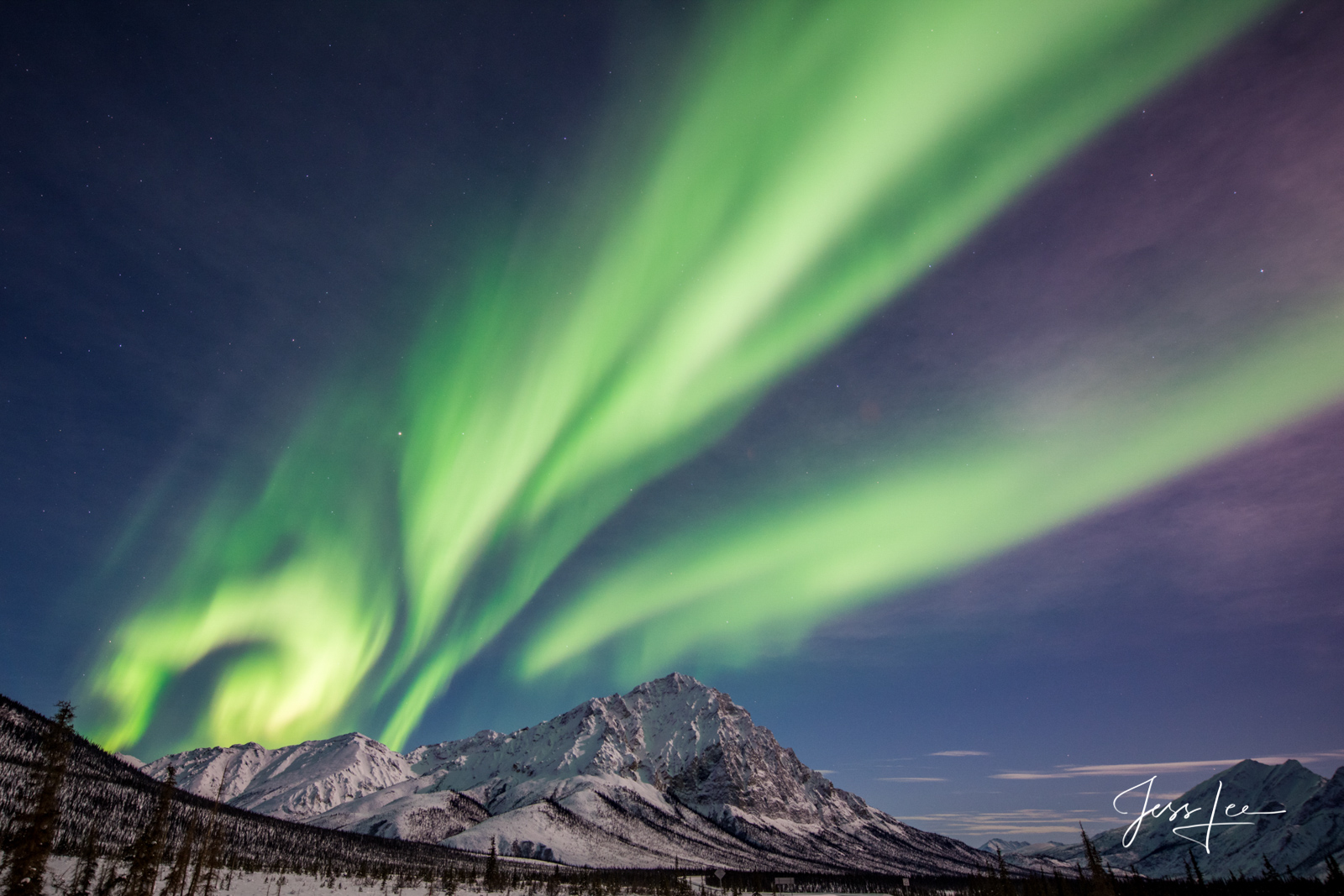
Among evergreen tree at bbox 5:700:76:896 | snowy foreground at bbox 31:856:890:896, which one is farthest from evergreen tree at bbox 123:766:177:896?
snowy foreground at bbox 31:856:890:896

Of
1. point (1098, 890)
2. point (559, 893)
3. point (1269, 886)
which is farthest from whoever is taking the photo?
point (1269, 886)

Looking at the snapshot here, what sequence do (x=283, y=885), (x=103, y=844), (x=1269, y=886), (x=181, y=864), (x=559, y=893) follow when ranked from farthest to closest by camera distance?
(x=1269, y=886)
(x=103, y=844)
(x=559, y=893)
(x=283, y=885)
(x=181, y=864)

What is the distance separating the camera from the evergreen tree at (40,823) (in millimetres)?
34625

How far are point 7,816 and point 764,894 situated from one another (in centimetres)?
19888

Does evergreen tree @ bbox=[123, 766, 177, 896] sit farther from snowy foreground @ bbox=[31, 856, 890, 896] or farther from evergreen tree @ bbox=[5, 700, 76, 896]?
snowy foreground @ bbox=[31, 856, 890, 896]

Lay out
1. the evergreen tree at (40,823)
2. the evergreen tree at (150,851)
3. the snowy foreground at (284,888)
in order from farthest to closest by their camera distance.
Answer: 1. the snowy foreground at (284,888)
2. the evergreen tree at (150,851)
3. the evergreen tree at (40,823)

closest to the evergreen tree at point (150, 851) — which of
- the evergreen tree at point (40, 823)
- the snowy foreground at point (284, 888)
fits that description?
the evergreen tree at point (40, 823)

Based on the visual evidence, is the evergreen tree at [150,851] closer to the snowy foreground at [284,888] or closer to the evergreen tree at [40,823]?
the evergreen tree at [40,823]

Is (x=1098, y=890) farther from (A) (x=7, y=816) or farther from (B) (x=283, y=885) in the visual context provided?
(A) (x=7, y=816)

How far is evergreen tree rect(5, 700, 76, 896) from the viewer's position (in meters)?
34.6

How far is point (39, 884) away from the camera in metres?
35.8

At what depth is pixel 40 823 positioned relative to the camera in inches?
1401

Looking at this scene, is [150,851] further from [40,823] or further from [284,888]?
[284,888]

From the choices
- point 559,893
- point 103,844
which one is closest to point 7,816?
point 103,844
